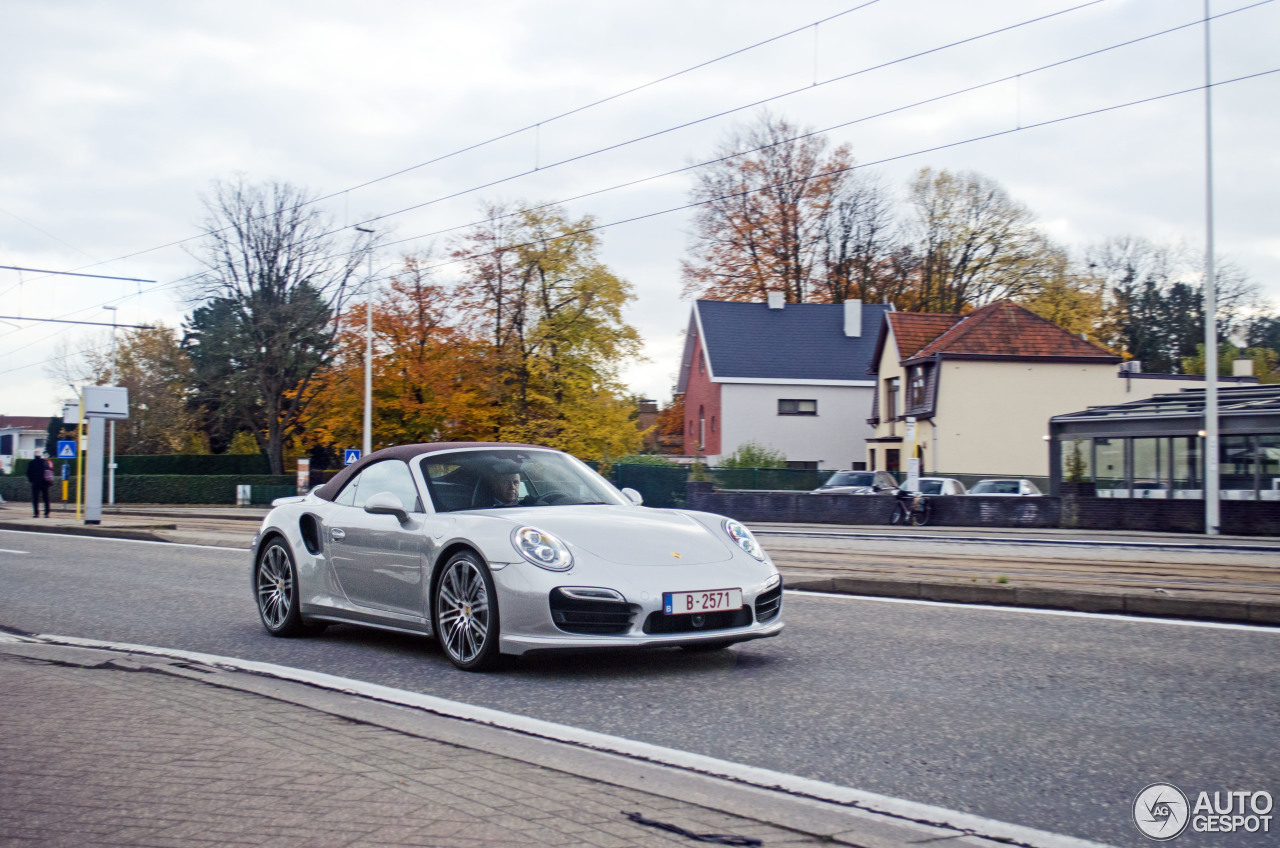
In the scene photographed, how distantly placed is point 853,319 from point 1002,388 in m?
12.5

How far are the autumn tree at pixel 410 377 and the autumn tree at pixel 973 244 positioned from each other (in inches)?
980

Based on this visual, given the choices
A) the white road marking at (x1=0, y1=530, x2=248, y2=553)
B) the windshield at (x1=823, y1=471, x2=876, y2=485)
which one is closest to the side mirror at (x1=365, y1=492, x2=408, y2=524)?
the white road marking at (x1=0, y1=530, x2=248, y2=553)

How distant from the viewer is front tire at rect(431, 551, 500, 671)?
6309 millimetres

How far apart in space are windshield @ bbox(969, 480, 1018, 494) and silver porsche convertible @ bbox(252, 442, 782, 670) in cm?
2784

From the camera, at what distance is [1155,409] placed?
29.3 metres

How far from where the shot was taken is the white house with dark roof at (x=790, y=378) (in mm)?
53406

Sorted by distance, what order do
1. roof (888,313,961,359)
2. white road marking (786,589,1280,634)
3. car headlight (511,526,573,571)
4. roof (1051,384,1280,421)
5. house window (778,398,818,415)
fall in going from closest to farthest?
car headlight (511,526,573,571)
white road marking (786,589,1280,634)
roof (1051,384,1280,421)
roof (888,313,961,359)
house window (778,398,818,415)

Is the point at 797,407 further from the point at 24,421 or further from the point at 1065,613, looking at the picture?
the point at 24,421

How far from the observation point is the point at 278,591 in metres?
8.24

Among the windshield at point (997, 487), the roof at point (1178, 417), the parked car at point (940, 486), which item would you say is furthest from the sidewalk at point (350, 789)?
the parked car at point (940, 486)

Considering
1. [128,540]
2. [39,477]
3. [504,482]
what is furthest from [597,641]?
[39,477]

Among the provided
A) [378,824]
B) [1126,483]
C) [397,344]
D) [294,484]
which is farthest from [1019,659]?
[294,484]

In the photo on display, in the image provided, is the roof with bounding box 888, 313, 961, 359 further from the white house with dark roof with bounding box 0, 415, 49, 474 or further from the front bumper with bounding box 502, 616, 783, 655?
the white house with dark roof with bounding box 0, 415, 49, 474

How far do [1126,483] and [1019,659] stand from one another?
24.8 m
